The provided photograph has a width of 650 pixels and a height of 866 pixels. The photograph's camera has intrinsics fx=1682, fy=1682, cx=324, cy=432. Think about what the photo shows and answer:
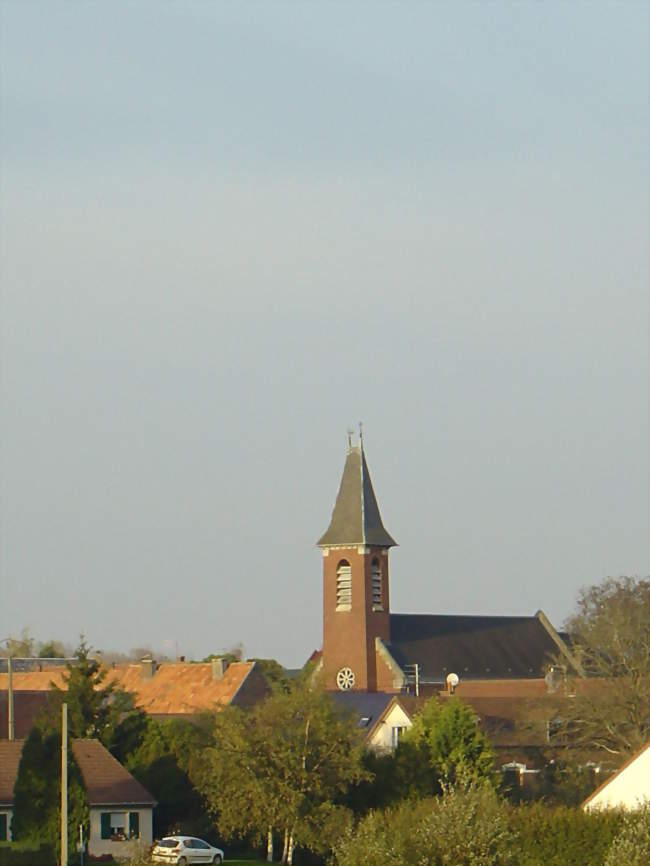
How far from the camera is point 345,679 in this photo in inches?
3878

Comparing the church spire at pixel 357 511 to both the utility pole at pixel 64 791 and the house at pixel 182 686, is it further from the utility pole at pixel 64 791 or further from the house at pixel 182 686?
the utility pole at pixel 64 791

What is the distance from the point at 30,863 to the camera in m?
46.8

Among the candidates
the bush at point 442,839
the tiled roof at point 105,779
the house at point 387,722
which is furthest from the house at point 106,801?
the house at point 387,722

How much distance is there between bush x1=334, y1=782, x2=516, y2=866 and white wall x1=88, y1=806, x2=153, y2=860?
1234 centimetres

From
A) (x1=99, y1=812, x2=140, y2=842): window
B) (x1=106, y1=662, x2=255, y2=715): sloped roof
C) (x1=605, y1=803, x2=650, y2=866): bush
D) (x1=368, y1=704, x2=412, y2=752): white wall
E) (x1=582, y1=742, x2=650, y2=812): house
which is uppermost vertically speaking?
(x1=106, y1=662, x2=255, y2=715): sloped roof

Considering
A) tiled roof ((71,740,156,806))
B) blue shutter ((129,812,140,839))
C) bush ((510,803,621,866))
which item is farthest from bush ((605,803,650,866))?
blue shutter ((129,812,140,839))

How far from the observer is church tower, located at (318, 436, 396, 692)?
9850 cm

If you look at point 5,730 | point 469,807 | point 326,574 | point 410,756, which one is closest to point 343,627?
point 326,574

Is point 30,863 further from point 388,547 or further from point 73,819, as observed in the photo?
point 388,547

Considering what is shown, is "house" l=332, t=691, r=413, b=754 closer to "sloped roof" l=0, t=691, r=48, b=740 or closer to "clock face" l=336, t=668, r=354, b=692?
"sloped roof" l=0, t=691, r=48, b=740

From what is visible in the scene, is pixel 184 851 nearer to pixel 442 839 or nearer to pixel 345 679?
pixel 442 839

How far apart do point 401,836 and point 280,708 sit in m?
15.2

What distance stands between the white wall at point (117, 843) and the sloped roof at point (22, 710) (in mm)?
18413

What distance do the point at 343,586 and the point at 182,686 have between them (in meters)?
16.9
